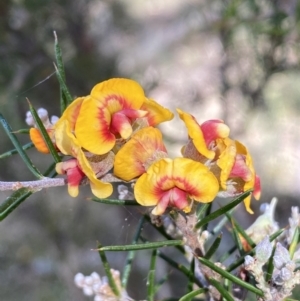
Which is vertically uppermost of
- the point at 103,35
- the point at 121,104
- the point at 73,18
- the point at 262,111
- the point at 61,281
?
the point at 121,104

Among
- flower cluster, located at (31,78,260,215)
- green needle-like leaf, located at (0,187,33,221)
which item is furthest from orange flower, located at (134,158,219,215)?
green needle-like leaf, located at (0,187,33,221)

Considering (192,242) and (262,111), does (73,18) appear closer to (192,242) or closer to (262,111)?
(262,111)

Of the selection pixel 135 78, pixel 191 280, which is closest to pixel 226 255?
pixel 191 280

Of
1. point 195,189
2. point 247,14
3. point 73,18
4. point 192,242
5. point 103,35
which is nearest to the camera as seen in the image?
point 195,189

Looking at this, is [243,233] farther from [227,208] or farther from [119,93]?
[119,93]

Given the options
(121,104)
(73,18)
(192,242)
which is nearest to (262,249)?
(192,242)

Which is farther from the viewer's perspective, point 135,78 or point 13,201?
point 135,78

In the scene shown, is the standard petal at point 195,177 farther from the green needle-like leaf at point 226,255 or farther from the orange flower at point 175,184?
the green needle-like leaf at point 226,255
